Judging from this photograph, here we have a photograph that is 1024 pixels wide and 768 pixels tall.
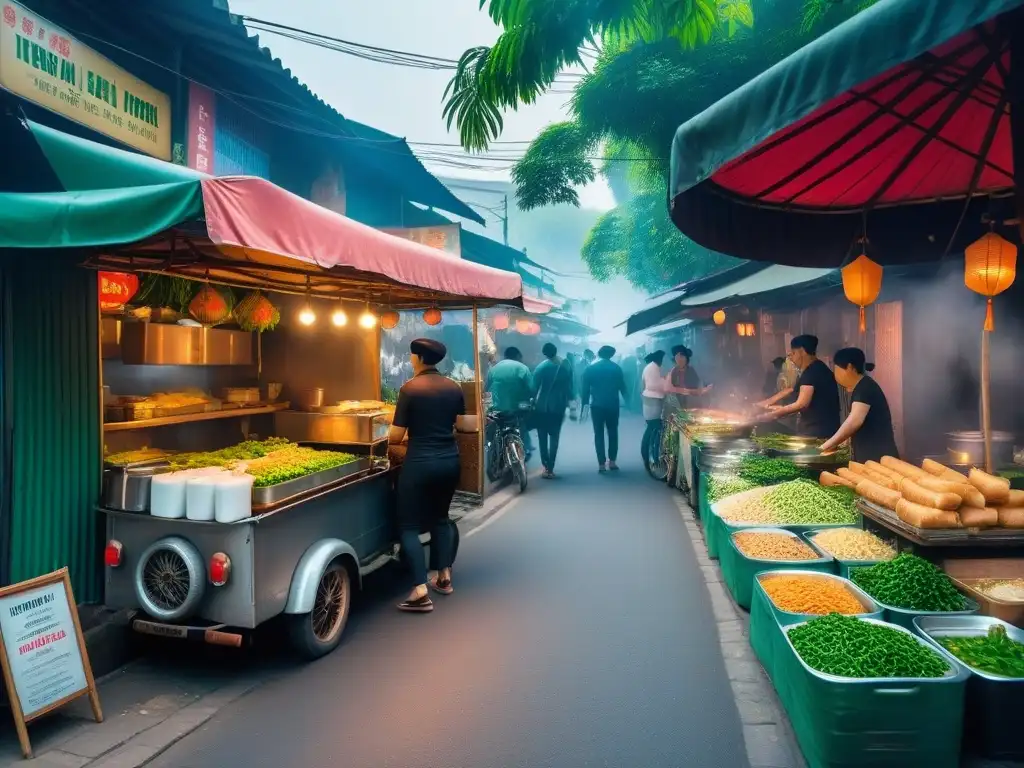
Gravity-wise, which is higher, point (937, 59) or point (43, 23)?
point (43, 23)

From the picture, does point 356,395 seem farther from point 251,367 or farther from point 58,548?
point 58,548

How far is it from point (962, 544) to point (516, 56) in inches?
338

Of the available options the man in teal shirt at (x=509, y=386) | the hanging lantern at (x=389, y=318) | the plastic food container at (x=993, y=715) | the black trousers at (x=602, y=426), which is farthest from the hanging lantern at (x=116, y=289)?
the black trousers at (x=602, y=426)

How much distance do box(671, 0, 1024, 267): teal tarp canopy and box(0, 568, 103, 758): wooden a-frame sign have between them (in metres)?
4.31

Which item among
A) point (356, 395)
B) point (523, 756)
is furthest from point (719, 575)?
point (356, 395)

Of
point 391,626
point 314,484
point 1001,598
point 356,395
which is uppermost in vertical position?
point 356,395

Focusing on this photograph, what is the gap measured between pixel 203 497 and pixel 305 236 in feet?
6.34

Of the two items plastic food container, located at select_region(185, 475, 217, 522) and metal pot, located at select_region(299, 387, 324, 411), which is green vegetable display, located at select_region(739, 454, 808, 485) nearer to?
metal pot, located at select_region(299, 387, 324, 411)

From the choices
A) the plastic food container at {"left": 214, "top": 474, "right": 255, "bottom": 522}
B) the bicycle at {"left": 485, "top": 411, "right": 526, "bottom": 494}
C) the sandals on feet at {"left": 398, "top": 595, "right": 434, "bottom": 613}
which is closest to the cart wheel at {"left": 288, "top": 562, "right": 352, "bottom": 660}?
the sandals on feet at {"left": 398, "top": 595, "right": 434, "bottom": 613}

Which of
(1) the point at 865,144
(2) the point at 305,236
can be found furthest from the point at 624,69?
(2) the point at 305,236

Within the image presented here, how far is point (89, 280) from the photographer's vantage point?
5.11 m

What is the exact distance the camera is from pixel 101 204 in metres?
3.84

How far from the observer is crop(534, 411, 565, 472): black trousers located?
528 inches

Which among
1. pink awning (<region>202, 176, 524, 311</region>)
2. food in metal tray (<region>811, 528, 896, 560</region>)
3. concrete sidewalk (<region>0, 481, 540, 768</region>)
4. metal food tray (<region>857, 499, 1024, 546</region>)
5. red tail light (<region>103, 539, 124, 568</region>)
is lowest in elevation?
concrete sidewalk (<region>0, 481, 540, 768</region>)
